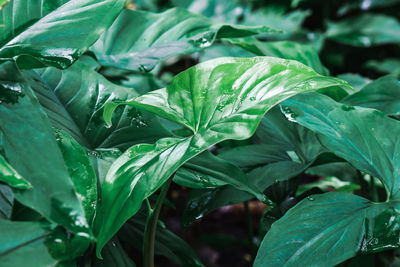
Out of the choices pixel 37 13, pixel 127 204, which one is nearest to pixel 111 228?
pixel 127 204

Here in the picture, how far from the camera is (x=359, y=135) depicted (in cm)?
58

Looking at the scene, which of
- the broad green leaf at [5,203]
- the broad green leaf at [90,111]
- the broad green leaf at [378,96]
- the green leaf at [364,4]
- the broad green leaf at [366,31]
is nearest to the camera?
the broad green leaf at [5,203]

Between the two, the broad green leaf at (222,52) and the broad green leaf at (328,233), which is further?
the broad green leaf at (222,52)

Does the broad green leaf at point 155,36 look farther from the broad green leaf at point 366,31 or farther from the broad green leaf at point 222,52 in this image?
the broad green leaf at point 366,31

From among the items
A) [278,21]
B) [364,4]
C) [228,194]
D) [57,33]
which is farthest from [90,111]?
[364,4]

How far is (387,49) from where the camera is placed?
2.44 meters

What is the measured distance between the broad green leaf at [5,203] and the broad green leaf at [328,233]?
0.30m

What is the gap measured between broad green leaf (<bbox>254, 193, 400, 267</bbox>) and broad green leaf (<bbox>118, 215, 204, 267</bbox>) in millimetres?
181

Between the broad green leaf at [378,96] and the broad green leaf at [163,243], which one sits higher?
the broad green leaf at [378,96]

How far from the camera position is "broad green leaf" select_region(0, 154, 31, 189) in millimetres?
361

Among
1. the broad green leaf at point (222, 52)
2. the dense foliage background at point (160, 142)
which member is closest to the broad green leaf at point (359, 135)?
the dense foliage background at point (160, 142)

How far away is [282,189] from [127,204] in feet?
1.27

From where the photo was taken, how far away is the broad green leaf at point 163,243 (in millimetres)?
622

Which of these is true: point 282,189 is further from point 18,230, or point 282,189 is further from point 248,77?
point 18,230
